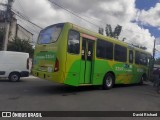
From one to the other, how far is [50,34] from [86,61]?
2.29 m

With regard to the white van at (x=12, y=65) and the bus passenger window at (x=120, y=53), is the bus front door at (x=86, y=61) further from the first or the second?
the white van at (x=12, y=65)

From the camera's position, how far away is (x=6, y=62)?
17969 millimetres

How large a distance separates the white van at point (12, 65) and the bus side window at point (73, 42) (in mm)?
7579

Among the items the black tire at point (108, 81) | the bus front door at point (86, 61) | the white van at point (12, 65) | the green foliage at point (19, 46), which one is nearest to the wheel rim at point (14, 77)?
the white van at point (12, 65)

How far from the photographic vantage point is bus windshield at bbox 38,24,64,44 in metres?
12.0

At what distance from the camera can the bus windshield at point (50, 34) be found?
1200cm

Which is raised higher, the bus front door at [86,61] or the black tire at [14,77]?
the bus front door at [86,61]

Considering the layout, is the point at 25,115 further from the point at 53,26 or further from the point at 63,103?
the point at 53,26

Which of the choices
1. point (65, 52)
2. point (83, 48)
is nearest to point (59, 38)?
point (65, 52)

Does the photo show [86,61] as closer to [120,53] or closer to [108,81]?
[108,81]

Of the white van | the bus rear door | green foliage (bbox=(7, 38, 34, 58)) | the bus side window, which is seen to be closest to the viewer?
the bus side window

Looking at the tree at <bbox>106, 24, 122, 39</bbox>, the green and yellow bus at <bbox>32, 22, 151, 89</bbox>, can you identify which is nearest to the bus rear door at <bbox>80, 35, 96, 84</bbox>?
the green and yellow bus at <bbox>32, 22, 151, 89</bbox>

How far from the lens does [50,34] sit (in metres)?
12.6

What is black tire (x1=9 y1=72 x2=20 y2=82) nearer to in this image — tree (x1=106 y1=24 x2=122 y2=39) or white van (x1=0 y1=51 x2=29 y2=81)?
white van (x1=0 y1=51 x2=29 y2=81)
